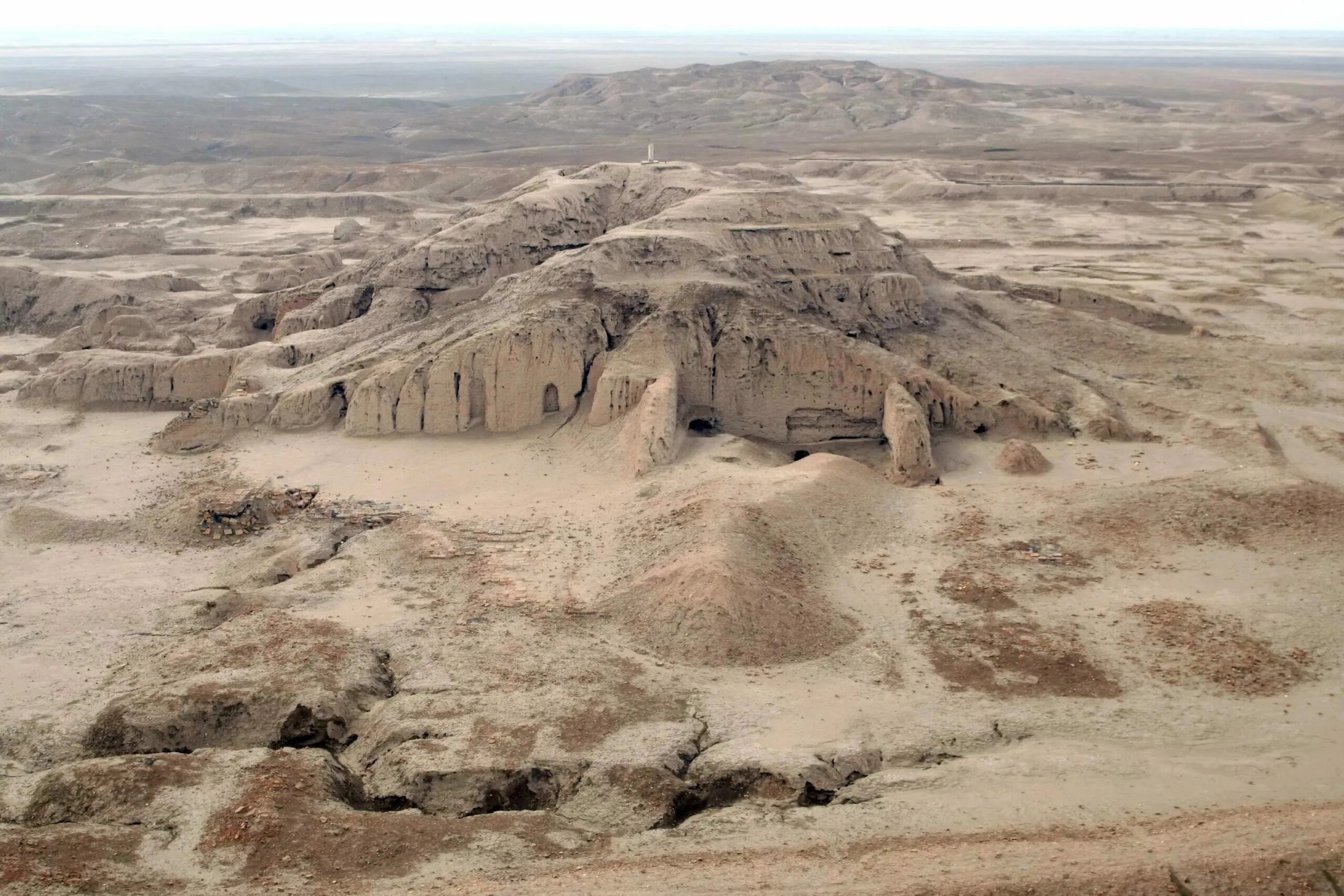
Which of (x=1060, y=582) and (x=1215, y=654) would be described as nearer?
(x=1215, y=654)

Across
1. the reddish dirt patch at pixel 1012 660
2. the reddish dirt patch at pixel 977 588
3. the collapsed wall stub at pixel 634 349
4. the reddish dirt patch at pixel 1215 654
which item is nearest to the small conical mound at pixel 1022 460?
the collapsed wall stub at pixel 634 349

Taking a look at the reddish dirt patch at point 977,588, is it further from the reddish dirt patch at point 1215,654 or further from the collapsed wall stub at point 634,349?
the collapsed wall stub at point 634,349

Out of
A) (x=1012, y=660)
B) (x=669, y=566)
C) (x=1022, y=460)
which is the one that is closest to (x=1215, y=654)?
(x=1012, y=660)

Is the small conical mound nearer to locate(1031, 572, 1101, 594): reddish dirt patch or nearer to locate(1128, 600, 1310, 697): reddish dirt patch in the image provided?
locate(1031, 572, 1101, 594): reddish dirt patch

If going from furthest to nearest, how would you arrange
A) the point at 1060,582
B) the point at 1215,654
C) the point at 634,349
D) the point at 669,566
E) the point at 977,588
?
the point at 634,349 < the point at 1060,582 < the point at 977,588 < the point at 669,566 < the point at 1215,654

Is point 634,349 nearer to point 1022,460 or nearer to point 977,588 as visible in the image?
point 1022,460

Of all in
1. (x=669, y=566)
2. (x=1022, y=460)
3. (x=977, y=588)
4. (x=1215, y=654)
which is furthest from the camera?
(x=1022, y=460)
